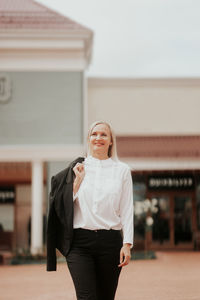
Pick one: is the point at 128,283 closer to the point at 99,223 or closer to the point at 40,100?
the point at 99,223

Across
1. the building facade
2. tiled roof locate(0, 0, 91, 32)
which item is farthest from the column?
tiled roof locate(0, 0, 91, 32)

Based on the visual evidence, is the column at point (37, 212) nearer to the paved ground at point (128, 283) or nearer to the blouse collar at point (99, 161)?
the paved ground at point (128, 283)

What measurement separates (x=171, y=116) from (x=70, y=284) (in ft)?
29.5

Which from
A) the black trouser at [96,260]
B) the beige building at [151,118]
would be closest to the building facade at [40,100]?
the beige building at [151,118]

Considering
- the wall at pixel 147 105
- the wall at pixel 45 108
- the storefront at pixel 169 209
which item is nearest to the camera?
the wall at pixel 45 108

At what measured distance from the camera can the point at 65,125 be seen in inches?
624

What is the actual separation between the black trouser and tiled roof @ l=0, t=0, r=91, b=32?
13.1 metres

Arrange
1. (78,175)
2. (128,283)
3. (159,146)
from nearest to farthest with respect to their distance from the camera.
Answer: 1. (78,175)
2. (128,283)
3. (159,146)

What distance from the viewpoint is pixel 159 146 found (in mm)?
17656

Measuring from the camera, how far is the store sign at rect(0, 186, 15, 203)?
66.6 ft

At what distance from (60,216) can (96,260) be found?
13.4 inches

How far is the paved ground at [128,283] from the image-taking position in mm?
8242

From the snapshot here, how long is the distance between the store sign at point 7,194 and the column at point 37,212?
4719 mm

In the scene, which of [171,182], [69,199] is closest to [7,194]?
[171,182]
